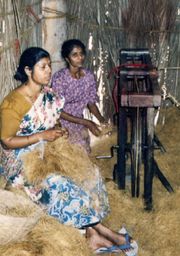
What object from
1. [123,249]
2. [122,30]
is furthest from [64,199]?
[122,30]

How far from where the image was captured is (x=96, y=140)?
19.8ft

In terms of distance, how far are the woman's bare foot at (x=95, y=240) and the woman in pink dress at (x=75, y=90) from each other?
38.9 inches

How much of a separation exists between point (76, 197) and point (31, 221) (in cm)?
61

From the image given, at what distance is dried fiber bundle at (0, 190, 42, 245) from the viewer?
2.80m

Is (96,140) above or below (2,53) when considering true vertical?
below

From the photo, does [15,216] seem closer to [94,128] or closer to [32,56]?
[32,56]

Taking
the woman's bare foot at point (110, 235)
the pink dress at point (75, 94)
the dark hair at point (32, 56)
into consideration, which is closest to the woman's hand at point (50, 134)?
the dark hair at point (32, 56)

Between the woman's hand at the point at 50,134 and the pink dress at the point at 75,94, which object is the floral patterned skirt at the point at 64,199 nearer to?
the woman's hand at the point at 50,134

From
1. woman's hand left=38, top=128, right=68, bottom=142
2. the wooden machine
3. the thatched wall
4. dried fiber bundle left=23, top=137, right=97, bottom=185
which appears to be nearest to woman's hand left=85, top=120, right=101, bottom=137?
the wooden machine

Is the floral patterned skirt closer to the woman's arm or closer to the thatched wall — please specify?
the woman's arm

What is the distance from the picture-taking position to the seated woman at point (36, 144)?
136 inches

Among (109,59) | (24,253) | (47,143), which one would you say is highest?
(109,59)

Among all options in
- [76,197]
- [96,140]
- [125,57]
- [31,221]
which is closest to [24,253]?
[31,221]

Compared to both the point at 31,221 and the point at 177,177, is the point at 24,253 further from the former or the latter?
the point at 177,177
